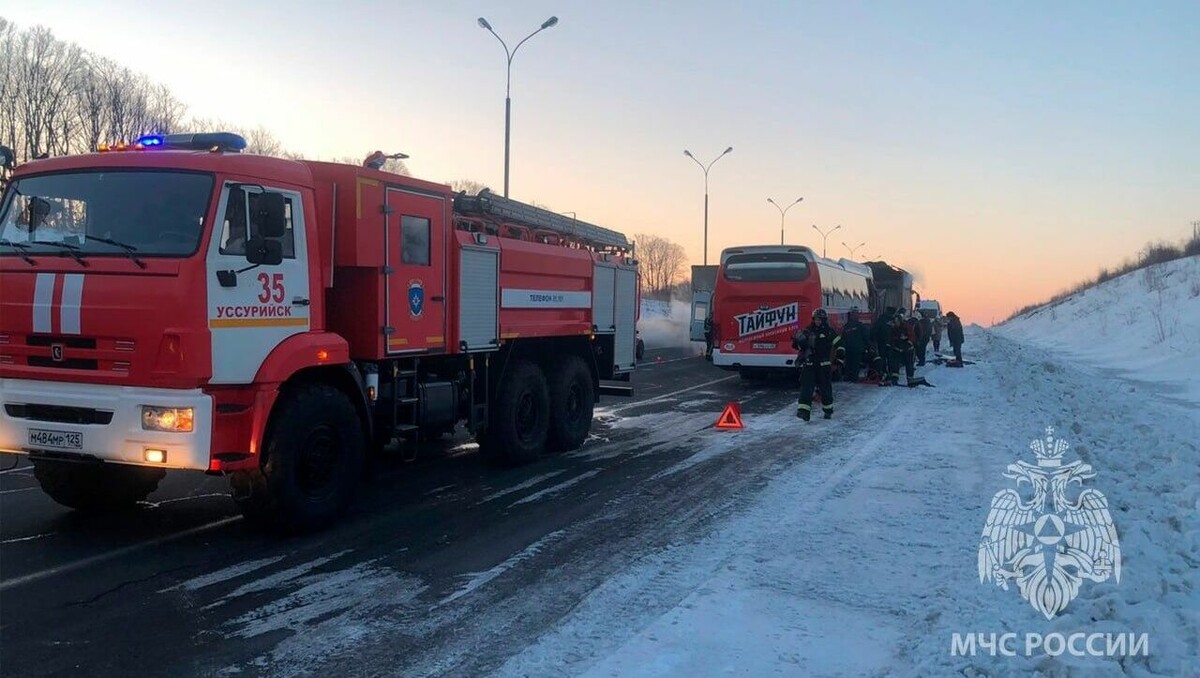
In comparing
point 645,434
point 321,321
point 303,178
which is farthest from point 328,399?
point 645,434

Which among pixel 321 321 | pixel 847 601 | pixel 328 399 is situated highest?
pixel 321 321

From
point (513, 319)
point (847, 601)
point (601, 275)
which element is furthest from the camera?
point (601, 275)

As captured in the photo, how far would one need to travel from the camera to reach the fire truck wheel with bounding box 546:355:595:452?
10750 mm

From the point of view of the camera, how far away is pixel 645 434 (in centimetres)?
1234

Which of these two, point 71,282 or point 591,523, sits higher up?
point 71,282

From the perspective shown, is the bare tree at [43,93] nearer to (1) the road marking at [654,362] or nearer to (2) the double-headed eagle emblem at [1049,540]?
(1) the road marking at [654,362]

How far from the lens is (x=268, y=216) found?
20.1ft

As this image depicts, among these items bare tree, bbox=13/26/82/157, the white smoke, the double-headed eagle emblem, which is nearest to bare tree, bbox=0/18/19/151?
bare tree, bbox=13/26/82/157

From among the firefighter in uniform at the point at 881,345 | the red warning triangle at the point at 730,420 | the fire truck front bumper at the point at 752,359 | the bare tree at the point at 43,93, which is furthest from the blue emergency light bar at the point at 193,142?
the bare tree at the point at 43,93

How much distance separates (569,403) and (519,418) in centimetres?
123

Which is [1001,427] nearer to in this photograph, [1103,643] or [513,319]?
[513,319]

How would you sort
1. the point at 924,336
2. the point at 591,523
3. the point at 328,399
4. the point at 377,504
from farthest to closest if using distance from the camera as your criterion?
the point at 924,336
the point at 377,504
the point at 591,523
the point at 328,399

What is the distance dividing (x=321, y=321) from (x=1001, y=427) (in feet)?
35.1

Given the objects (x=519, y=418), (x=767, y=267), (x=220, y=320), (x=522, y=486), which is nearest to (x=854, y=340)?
(x=767, y=267)
